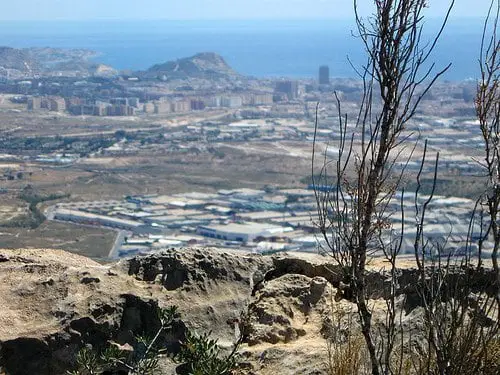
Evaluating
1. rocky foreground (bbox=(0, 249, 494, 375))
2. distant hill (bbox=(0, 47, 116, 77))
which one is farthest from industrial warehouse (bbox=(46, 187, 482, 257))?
distant hill (bbox=(0, 47, 116, 77))

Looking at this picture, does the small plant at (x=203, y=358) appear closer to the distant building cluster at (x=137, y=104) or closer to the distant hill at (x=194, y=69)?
the distant building cluster at (x=137, y=104)

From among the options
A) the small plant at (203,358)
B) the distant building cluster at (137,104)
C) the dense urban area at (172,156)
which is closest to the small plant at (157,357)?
the small plant at (203,358)

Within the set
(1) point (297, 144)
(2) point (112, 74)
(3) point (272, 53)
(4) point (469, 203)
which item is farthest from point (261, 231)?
(3) point (272, 53)

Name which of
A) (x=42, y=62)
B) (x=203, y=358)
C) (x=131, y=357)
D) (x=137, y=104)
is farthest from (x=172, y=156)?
(x=203, y=358)

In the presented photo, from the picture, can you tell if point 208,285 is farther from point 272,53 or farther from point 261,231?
point 272,53

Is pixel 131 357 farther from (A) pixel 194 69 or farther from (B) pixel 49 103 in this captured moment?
(A) pixel 194 69

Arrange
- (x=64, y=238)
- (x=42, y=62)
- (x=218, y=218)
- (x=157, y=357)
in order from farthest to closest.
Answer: (x=42, y=62) < (x=218, y=218) < (x=64, y=238) < (x=157, y=357)
